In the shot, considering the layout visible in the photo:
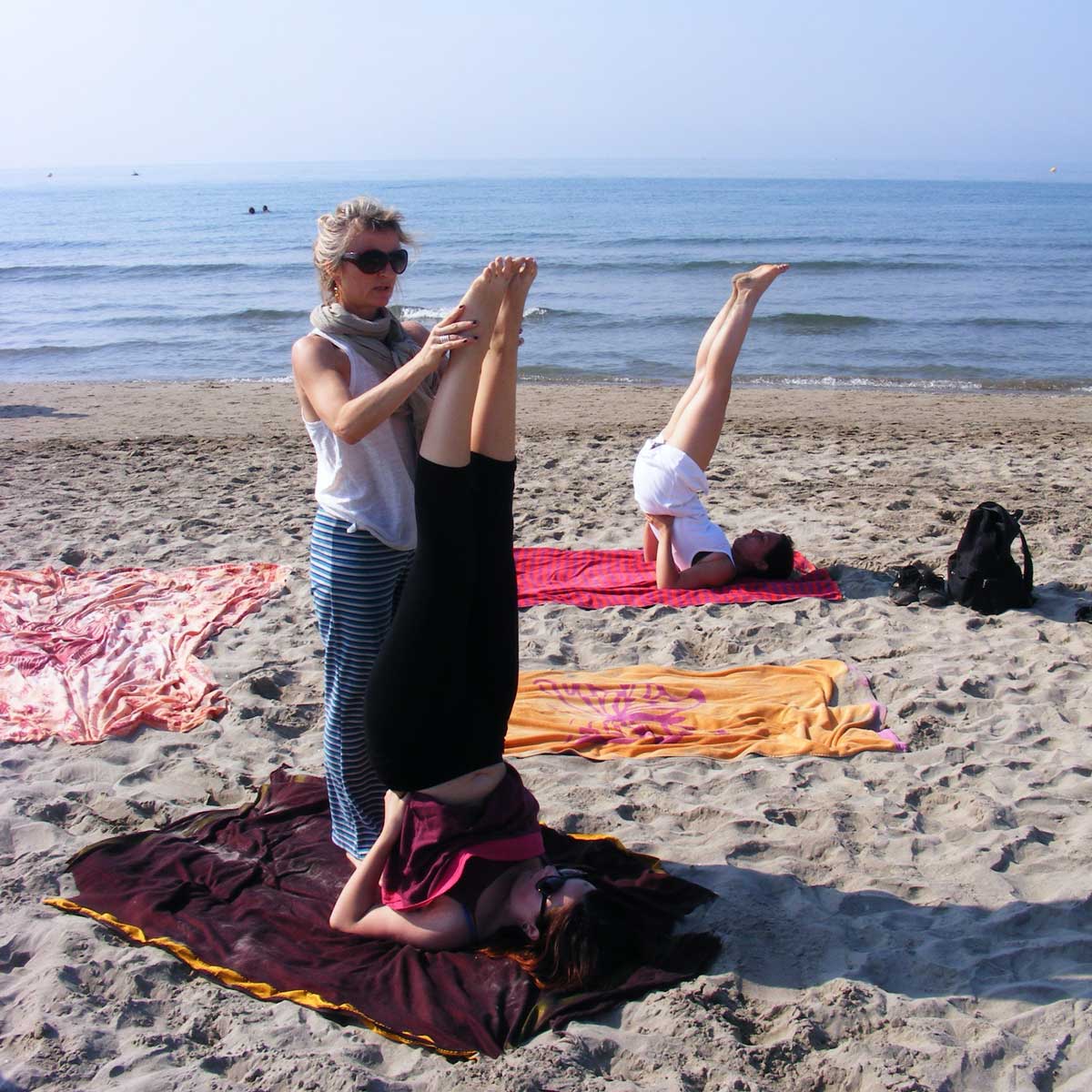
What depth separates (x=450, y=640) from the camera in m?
2.93

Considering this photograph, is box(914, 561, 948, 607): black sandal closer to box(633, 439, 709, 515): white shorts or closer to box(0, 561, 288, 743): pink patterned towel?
box(633, 439, 709, 515): white shorts

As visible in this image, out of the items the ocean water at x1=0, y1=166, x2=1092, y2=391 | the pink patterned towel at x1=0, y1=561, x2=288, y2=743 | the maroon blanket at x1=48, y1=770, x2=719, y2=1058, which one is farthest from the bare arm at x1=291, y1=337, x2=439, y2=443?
the pink patterned towel at x1=0, y1=561, x2=288, y2=743

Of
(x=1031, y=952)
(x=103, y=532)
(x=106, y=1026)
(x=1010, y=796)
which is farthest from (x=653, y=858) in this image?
(x=103, y=532)

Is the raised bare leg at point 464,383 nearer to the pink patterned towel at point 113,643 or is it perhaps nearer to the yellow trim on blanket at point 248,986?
the yellow trim on blanket at point 248,986

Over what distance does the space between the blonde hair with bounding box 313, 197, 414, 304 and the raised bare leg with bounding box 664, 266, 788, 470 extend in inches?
143

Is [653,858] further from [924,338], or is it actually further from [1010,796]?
[924,338]

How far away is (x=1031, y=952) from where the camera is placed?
2998 millimetres

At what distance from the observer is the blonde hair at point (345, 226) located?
298 centimetres

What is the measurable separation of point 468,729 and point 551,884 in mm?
466

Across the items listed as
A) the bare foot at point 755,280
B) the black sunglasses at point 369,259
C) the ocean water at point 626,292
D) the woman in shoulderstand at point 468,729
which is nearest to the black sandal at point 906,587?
the bare foot at point 755,280

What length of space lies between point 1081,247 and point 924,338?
19.5 meters

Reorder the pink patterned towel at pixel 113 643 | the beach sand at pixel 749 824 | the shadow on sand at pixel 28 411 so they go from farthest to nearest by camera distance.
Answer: the shadow on sand at pixel 28 411
the pink patterned towel at pixel 113 643
the beach sand at pixel 749 824

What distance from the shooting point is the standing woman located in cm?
299

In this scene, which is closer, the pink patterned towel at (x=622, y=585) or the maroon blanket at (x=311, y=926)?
the maroon blanket at (x=311, y=926)
